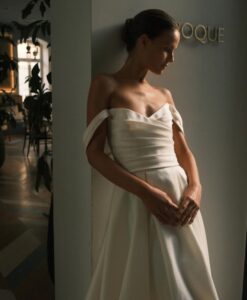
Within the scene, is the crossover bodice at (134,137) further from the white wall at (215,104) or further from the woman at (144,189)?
the white wall at (215,104)

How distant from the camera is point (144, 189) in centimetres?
Answer: 129

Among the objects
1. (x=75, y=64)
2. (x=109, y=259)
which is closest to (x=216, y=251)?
(x=109, y=259)

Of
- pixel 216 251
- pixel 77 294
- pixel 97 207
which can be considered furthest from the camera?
pixel 216 251

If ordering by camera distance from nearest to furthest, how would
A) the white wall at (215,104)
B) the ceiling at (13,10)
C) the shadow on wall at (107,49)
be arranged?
the shadow on wall at (107,49) < the white wall at (215,104) < the ceiling at (13,10)

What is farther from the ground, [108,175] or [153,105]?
[153,105]

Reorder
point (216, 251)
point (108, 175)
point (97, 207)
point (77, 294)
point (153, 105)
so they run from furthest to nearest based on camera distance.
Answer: point (216, 251) < point (77, 294) < point (97, 207) < point (153, 105) < point (108, 175)

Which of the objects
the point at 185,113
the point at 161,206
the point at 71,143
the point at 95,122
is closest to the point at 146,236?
the point at 161,206

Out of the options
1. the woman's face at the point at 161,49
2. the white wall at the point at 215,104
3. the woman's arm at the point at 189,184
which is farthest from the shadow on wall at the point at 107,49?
the woman's arm at the point at 189,184

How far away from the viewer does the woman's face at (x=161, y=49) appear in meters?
1.34

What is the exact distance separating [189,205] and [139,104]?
37cm

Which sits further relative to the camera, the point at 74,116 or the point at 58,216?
the point at 58,216

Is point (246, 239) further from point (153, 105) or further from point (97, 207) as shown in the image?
point (153, 105)

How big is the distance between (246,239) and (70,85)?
1263mm

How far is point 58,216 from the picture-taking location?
6.27 feet
